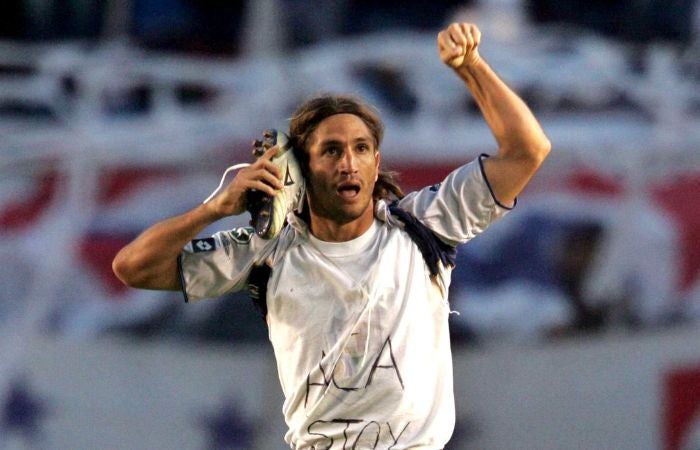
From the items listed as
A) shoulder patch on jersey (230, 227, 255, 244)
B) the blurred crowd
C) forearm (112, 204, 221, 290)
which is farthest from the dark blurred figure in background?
forearm (112, 204, 221, 290)

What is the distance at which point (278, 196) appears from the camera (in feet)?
10.5

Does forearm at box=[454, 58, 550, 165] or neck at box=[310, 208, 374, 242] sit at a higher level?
forearm at box=[454, 58, 550, 165]

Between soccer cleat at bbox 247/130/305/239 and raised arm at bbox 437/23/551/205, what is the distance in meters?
0.44

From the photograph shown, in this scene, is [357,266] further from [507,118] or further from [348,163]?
[507,118]

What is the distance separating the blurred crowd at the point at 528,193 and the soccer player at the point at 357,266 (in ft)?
8.14

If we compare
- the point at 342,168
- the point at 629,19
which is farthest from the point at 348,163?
the point at 629,19

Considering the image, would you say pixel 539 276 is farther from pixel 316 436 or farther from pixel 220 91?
pixel 316 436

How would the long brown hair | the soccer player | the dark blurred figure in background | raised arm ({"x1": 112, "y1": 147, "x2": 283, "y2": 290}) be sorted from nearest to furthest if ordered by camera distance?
raised arm ({"x1": 112, "y1": 147, "x2": 283, "y2": 290}) < the soccer player < the long brown hair < the dark blurred figure in background

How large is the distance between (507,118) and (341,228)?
481mm

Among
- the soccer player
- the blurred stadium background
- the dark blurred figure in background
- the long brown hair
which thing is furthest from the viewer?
the dark blurred figure in background

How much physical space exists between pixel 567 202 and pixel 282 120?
1.26 m

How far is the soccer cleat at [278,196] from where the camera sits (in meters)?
3.20

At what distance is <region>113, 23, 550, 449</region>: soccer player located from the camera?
329 centimetres

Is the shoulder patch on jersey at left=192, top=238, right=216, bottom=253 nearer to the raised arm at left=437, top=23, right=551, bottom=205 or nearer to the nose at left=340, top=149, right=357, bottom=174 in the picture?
the nose at left=340, top=149, right=357, bottom=174
